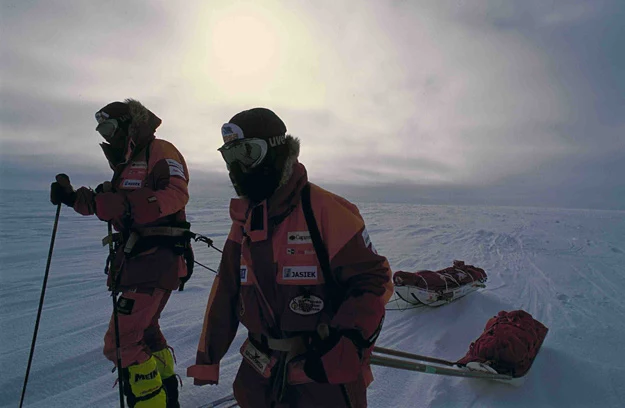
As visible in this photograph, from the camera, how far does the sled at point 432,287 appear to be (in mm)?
5609

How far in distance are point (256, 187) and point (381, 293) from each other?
0.83 metres

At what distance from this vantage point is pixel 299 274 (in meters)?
1.61

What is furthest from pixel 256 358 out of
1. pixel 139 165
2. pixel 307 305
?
pixel 139 165

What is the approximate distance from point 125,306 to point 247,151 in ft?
5.42

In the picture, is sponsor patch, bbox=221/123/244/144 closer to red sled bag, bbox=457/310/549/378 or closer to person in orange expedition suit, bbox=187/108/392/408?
person in orange expedition suit, bbox=187/108/392/408

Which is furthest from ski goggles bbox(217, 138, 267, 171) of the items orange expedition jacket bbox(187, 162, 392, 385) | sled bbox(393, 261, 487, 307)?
sled bbox(393, 261, 487, 307)

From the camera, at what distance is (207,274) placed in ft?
25.1

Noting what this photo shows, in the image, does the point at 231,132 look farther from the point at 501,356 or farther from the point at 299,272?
the point at 501,356

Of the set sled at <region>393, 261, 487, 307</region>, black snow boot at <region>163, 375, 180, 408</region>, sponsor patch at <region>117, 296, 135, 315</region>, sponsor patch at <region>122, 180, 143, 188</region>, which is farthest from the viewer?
sled at <region>393, 261, 487, 307</region>

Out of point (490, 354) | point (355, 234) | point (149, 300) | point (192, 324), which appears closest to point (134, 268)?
point (149, 300)

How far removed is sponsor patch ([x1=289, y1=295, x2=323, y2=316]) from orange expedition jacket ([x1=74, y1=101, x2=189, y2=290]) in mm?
1375

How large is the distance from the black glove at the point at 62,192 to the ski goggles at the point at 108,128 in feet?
1.42

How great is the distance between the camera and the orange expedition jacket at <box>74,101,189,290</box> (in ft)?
7.85

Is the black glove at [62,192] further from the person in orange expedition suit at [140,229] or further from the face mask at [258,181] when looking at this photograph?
the face mask at [258,181]
